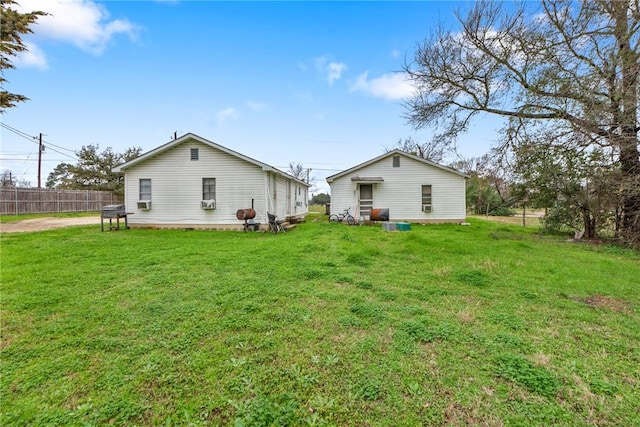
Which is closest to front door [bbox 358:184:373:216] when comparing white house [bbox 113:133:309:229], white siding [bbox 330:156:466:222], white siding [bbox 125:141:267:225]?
white siding [bbox 330:156:466:222]

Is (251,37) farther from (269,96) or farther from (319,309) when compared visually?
(319,309)

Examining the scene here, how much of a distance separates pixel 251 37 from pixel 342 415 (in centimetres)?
1287

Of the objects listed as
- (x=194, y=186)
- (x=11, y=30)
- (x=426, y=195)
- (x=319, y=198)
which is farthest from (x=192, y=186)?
(x=319, y=198)

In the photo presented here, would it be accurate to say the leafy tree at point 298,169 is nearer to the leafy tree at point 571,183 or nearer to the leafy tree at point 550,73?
the leafy tree at point 550,73

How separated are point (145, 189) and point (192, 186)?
2088 mm

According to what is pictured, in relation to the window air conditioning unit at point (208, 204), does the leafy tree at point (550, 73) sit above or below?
above

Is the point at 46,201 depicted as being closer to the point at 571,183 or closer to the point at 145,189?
the point at 145,189

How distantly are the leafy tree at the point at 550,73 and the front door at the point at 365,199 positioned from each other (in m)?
4.47

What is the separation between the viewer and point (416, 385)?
6.72ft

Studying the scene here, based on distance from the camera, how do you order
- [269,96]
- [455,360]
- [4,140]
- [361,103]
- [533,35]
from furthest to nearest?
[4,140], [361,103], [269,96], [533,35], [455,360]

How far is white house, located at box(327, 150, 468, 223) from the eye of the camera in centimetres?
1445

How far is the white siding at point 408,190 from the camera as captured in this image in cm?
1446

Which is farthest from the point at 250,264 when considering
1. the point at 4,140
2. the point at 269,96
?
the point at 4,140

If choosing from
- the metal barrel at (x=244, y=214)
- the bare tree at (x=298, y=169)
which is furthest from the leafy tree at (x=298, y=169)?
the metal barrel at (x=244, y=214)
